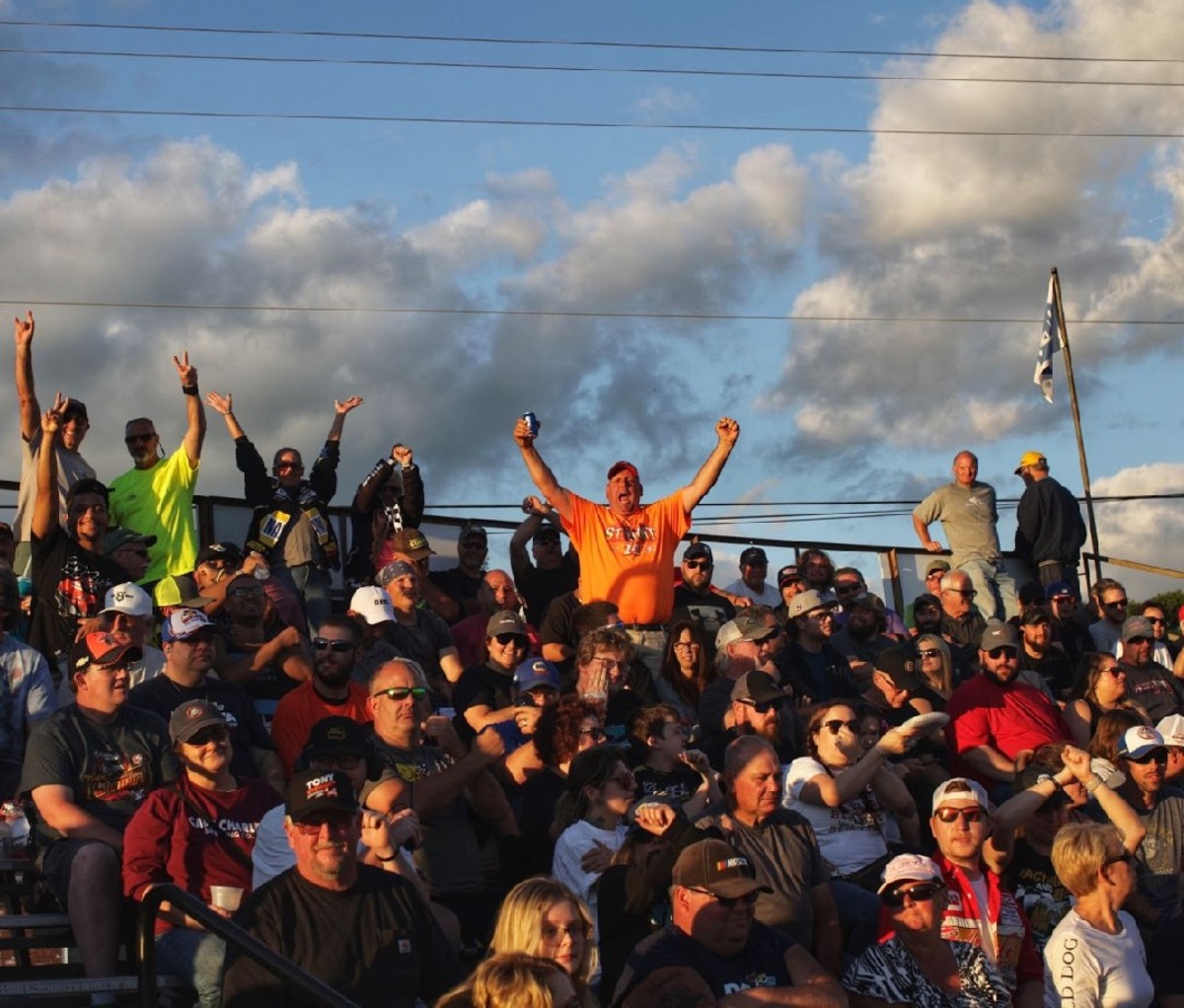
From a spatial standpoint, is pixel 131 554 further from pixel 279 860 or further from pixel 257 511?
pixel 279 860

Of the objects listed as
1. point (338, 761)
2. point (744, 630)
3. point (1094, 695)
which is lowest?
point (1094, 695)

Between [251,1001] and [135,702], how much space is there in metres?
2.84

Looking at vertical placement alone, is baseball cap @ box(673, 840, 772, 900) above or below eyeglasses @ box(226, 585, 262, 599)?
below

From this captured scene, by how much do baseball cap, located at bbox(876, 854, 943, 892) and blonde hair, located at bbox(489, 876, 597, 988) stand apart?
188 centimetres

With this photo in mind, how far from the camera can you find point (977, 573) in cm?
1614

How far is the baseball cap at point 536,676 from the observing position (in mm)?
9234

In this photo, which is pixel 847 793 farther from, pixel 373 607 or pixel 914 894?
pixel 373 607

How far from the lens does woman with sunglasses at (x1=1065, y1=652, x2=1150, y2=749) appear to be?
11602 millimetres

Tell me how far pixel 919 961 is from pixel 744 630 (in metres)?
3.85

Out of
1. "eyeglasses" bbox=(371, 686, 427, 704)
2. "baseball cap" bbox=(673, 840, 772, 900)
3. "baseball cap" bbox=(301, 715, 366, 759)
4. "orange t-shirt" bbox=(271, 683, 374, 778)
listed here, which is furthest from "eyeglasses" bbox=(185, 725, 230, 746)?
"baseball cap" bbox=(673, 840, 772, 900)

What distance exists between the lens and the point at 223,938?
539 cm

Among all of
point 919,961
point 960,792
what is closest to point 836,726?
point 960,792

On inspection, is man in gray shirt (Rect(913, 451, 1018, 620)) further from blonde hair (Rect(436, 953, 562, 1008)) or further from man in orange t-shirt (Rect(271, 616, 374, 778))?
blonde hair (Rect(436, 953, 562, 1008))

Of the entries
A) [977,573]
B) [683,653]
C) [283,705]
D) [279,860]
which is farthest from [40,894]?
[977,573]
